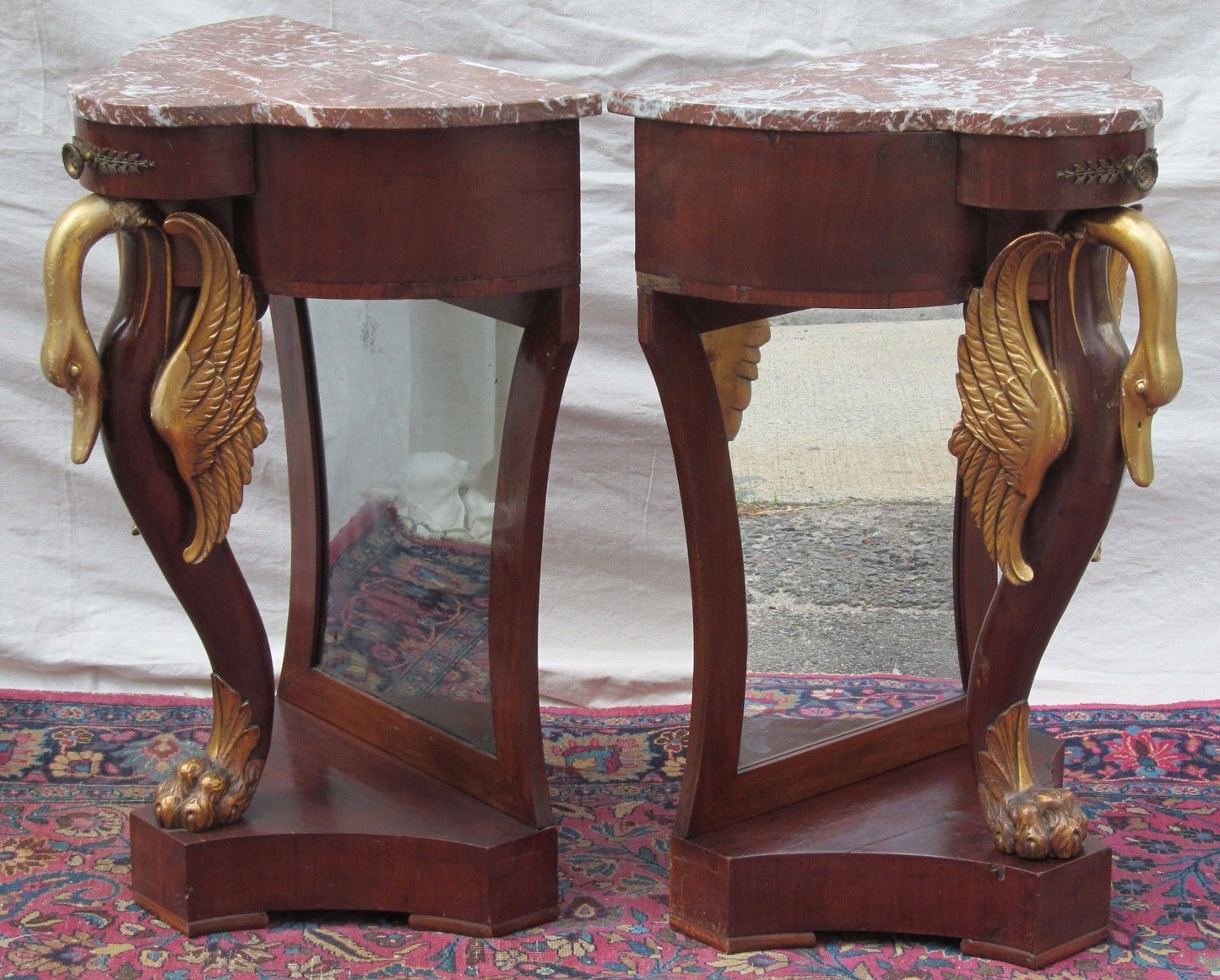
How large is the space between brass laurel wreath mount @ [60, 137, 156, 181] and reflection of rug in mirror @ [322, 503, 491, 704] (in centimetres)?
53

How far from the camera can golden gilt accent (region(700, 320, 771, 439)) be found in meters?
1.90

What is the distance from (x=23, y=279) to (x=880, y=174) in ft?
4.58

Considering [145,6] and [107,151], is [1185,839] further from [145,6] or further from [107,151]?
[145,6]

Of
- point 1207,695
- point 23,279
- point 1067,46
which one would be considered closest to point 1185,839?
point 1207,695

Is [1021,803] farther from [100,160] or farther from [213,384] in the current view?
[100,160]

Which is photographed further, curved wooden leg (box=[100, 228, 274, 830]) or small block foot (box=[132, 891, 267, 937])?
small block foot (box=[132, 891, 267, 937])

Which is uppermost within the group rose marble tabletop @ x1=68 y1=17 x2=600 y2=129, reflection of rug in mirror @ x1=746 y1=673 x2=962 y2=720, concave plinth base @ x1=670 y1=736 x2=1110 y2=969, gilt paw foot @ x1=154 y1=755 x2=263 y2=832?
rose marble tabletop @ x1=68 y1=17 x2=600 y2=129

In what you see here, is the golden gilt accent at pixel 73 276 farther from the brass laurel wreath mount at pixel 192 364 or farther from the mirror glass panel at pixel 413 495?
the mirror glass panel at pixel 413 495

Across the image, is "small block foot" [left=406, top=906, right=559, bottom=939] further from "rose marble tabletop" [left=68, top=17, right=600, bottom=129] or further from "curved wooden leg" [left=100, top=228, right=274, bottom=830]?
"rose marble tabletop" [left=68, top=17, right=600, bottom=129]

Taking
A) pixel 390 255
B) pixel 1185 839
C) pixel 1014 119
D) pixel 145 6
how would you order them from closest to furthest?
pixel 1014 119, pixel 390 255, pixel 1185 839, pixel 145 6

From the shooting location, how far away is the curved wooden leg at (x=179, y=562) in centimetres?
172

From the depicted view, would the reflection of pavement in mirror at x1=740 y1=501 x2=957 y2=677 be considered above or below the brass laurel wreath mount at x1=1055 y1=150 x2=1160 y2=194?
below

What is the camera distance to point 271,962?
1.81 metres

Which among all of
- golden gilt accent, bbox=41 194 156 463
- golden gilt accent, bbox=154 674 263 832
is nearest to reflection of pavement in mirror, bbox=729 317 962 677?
golden gilt accent, bbox=154 674 263 832
